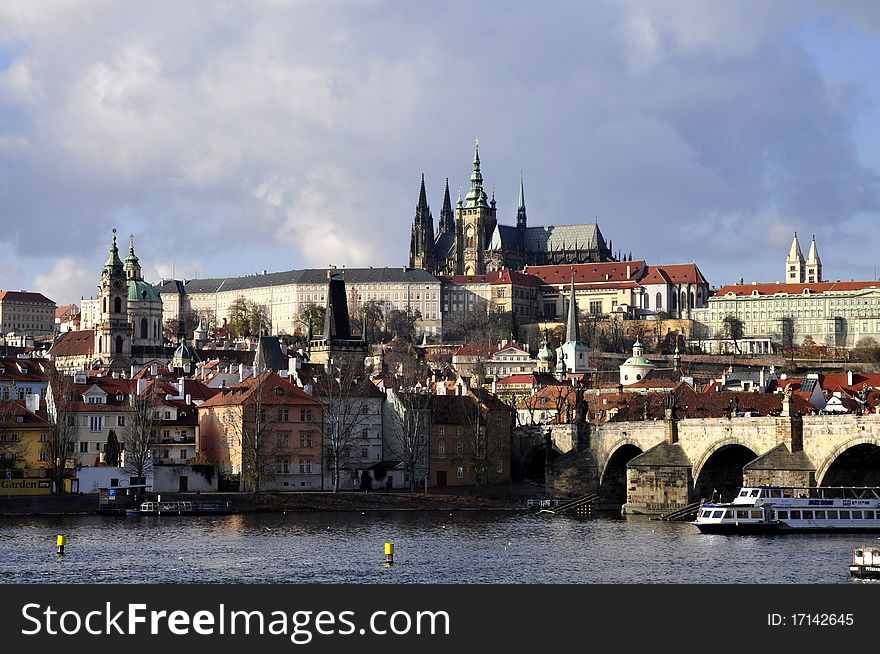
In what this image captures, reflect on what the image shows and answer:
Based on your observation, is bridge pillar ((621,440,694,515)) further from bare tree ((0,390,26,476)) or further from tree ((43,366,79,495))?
bare tree ((0,390,26,476))

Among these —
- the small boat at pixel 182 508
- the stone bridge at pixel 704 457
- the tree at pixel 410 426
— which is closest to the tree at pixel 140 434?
the small boat at pixel 182 508

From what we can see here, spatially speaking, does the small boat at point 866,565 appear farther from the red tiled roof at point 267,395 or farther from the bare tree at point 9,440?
the bare tree at point 9,440

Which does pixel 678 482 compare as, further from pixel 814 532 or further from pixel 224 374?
pixel 224 374

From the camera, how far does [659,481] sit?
8600 centimetres

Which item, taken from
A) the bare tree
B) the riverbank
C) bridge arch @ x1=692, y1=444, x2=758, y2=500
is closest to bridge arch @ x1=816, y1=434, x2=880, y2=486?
bridge arch @ x1=692, y1=444, x2=758, y2=500

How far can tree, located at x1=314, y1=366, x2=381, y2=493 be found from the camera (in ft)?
309

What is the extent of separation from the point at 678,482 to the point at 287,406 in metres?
20.5

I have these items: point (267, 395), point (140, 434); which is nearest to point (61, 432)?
point (140, 434)

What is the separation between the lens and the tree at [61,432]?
86438mm

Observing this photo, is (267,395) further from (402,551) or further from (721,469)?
(402,551)

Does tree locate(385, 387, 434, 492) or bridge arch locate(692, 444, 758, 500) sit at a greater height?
tree locate(385, 387, 434, 492)

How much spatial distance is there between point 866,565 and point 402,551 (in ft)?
56.4

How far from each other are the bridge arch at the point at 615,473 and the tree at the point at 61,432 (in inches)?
1043

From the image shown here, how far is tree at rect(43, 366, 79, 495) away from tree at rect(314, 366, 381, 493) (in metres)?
12.4
